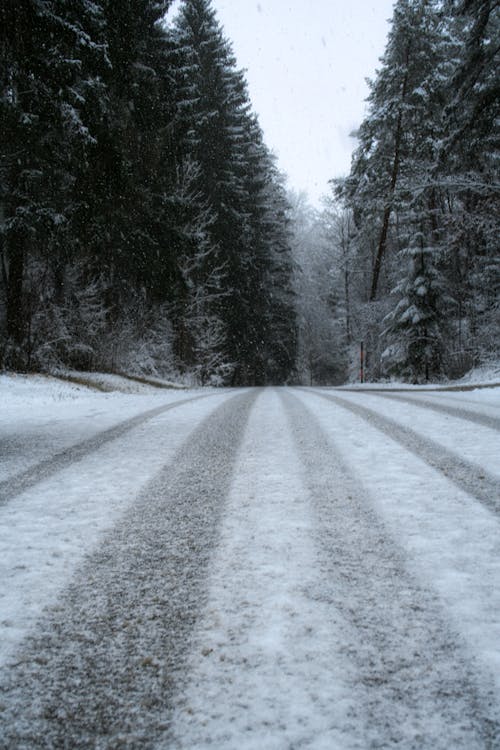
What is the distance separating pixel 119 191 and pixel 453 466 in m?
11.2

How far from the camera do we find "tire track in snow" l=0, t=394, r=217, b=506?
212 cm

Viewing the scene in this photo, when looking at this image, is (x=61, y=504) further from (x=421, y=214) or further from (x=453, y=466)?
(x=421, y=214)

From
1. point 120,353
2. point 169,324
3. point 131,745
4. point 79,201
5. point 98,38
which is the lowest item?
point 131,745

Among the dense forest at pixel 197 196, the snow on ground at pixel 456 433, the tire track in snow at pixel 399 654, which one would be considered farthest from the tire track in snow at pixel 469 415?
the dense forest at pixel 197 196

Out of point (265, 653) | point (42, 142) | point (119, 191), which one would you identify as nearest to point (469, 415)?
point (265, 653)

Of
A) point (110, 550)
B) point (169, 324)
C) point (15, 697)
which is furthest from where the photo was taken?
point (169, 324)

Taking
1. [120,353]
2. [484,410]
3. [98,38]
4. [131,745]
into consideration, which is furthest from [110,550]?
[120,353]

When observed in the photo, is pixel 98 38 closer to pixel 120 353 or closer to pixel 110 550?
pixel 120 353

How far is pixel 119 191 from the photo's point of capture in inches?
443

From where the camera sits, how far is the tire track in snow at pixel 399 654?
2.40 feet

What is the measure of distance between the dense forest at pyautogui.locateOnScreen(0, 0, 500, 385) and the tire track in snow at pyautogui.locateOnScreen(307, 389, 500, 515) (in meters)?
5.83

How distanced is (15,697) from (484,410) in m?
5.05

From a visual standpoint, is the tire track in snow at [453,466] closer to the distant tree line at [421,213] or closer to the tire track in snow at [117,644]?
the tire track in snow at [117,644]

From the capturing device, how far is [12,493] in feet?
6.73
